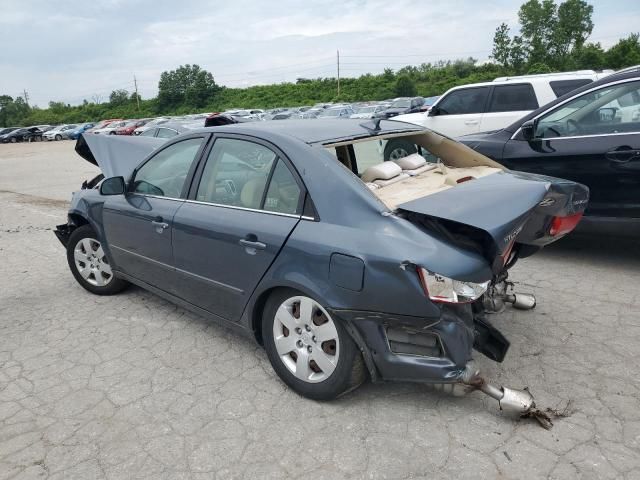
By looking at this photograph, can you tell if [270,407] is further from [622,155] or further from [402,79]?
[402,79]

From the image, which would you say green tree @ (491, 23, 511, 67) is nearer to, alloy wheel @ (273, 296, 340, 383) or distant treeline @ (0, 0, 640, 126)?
distant treeline @ (0, 0, 640, 126)

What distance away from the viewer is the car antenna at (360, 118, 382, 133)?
3327 mm

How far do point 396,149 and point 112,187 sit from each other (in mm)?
2185

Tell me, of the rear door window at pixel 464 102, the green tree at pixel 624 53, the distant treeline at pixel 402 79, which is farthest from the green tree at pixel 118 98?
the rear door window at pixel 464 102

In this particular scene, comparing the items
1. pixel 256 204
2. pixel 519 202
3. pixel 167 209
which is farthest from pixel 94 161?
pixel 519 202

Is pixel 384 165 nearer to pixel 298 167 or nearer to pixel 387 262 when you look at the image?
pixel 298 167

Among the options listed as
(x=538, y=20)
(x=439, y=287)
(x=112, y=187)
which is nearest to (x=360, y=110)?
(x=112, y=187)

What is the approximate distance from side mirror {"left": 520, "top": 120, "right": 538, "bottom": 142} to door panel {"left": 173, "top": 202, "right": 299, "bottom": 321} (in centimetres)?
312

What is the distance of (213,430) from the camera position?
2607 mm

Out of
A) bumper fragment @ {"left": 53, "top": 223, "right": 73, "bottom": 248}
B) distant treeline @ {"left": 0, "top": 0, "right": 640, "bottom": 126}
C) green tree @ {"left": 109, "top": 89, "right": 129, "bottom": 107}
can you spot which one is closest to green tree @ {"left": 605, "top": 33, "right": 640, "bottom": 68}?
distant treeline @ {"left": 0, "top": 0, "right": 640, "bottom": 126}

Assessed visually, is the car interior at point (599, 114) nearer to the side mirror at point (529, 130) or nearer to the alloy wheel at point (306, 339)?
the side mirror at point (529, 130)

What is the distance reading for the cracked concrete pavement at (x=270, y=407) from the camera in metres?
2.33

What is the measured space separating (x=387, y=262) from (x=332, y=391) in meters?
0.82

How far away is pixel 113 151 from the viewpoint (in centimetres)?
567
